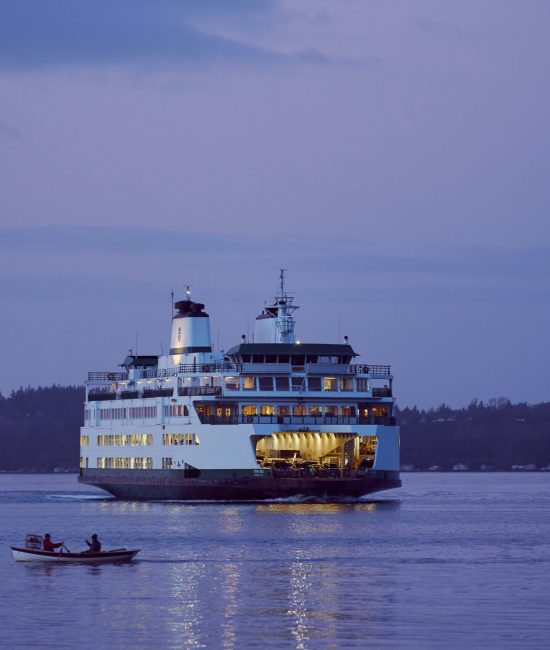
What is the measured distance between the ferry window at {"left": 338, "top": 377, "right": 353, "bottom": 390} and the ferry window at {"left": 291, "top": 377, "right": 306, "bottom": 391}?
2.65 m

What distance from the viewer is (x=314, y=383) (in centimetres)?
10931

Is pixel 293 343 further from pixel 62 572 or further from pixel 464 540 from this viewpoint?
pixel 62 572

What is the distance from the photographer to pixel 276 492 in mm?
105125

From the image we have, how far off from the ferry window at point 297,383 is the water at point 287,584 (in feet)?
29.3

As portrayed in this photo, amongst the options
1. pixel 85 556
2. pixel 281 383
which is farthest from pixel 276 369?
pixel 85 556

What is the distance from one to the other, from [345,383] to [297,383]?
3.39 m

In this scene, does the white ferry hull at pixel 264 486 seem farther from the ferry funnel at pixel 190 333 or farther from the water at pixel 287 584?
the ferry funnel at pixel 190 333

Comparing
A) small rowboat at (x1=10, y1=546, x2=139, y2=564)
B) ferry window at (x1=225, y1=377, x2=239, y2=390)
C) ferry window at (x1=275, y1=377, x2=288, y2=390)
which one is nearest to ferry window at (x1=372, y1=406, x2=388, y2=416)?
ferry window at (x1=275, y1=377, x2=288, y2=390)

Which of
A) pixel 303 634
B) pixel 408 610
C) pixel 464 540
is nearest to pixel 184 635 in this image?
pixel 303 634

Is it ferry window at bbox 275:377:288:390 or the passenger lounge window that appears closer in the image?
the passenger lounge window

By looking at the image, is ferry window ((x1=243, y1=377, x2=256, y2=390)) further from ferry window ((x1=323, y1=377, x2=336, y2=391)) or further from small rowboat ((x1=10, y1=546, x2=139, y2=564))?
small rowboat ((x1=10, y1=546, x2=139, y2=564))

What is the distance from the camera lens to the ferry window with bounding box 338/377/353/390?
361ft

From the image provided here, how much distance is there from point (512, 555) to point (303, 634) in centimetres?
2692

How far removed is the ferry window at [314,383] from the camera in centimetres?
10906
